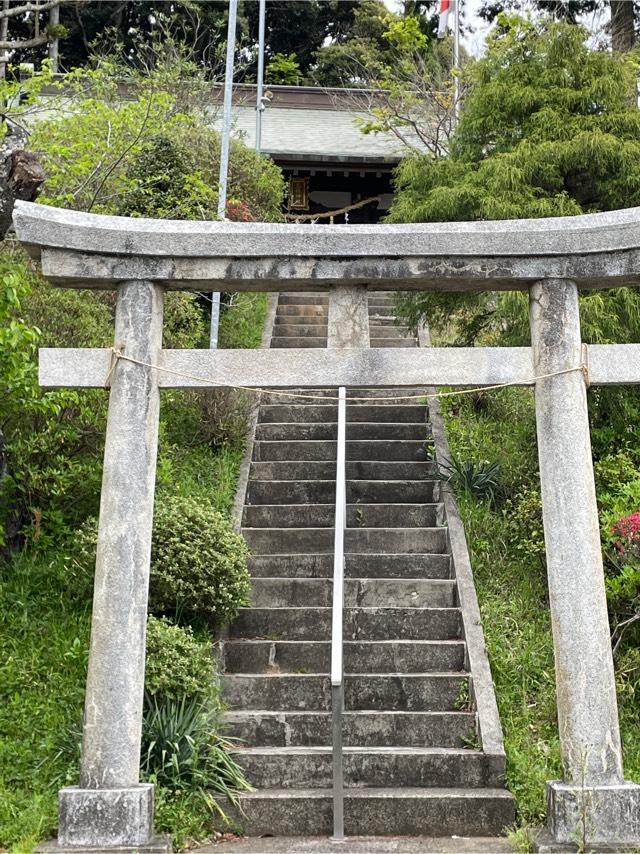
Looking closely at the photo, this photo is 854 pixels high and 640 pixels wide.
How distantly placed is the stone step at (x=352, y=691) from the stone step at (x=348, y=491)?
2723 mm

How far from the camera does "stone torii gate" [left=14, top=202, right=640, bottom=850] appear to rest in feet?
18.9

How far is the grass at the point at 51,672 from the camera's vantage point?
5930mm

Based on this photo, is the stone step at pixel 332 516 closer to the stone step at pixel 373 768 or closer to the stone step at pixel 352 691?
the stone step at pixel 352 691

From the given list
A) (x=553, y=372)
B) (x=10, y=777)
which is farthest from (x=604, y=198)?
(x=10, y=777)

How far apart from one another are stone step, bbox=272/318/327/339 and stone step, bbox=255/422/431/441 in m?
2.83

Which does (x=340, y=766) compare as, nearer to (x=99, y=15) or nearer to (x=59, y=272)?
(x=59, y=272)

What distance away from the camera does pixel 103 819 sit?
18.1ft

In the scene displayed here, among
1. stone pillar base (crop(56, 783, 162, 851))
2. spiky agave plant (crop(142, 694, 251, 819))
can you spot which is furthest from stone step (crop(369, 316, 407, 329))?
stone pillar base (crop(56, 783, 162, 851))

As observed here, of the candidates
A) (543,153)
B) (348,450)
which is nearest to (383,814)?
(348,450)

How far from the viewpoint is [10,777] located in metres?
6.21

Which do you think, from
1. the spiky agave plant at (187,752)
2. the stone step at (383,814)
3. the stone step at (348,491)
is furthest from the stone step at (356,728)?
the stone step at (348,491)

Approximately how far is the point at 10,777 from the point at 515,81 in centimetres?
805

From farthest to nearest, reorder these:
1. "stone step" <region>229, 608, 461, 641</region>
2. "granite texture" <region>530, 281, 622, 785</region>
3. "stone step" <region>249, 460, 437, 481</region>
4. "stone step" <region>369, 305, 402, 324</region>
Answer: "stone step" <region>369, 305, 402, 324</region> → "stone step" <region>249, 460, 437, 481</region> → "stone step" <region>229, 608, 461, 641</region> → "granite texture" <region>530, 281, 622, 785</region>

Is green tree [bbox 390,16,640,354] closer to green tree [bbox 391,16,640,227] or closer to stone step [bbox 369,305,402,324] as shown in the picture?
green tree [bbox 391,16,640,227]
